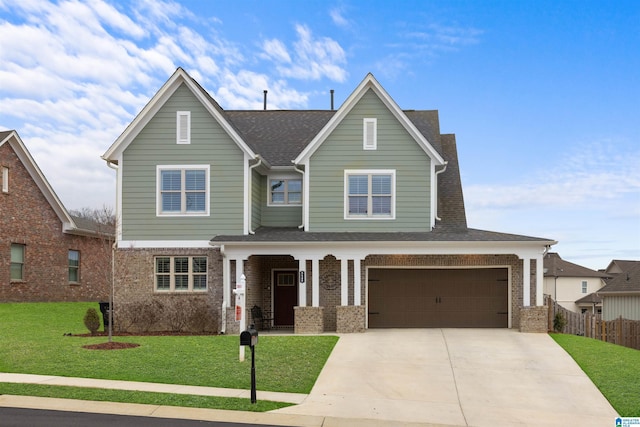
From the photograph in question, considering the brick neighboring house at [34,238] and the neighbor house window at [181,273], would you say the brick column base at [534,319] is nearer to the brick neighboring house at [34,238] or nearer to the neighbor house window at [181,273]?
the neighbor house window at [181,273]

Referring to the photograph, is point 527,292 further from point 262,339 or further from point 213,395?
point 213,395

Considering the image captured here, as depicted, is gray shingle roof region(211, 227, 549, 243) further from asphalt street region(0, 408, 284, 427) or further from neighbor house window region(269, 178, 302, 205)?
asphalt street region(0, 408, 284, 427)

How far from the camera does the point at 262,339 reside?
21.0m

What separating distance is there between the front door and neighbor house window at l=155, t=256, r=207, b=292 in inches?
132

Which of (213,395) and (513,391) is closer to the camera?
(213,395)

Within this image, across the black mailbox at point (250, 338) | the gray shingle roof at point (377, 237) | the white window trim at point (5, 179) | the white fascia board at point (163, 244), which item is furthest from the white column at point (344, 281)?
the white window trim at point (5, 179)

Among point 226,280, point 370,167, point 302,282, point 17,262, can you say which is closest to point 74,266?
point 17,262

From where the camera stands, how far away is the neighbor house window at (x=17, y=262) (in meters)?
31.7

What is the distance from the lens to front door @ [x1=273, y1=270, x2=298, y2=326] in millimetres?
26922

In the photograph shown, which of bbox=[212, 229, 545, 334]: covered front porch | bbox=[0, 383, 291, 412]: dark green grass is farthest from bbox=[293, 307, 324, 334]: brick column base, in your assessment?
bbox=[0, 383, 291, 412]: dark green grass

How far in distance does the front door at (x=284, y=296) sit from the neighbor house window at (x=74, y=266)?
1387 centimetres

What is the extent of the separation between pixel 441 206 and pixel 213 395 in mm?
15956

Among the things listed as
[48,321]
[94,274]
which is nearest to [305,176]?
[48,321]

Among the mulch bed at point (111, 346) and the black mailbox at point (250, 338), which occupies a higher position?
the black mailbox at point (250, 338)
